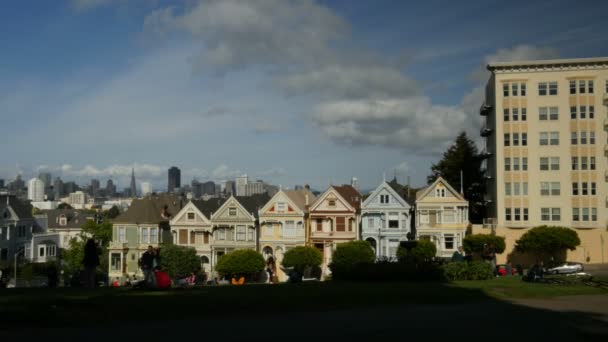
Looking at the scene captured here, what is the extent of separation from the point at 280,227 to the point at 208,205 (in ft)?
38.9

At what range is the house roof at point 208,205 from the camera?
261ft

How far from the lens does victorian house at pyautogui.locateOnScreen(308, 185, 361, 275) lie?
7319 cm

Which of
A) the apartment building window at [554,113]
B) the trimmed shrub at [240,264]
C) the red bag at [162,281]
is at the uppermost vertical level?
the apartment building window at [554,113]

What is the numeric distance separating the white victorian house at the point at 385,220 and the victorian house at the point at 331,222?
1.62 m

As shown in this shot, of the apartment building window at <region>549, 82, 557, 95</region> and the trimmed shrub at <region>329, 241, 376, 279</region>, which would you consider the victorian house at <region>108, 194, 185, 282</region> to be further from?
the apartment building window at <region>549, 82, 557, 95</region>

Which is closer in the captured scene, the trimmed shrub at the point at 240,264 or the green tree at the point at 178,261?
the trimmed shrub at the point at 240,264

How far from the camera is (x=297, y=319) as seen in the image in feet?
59.6

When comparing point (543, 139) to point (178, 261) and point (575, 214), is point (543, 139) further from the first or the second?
point (178, 261)

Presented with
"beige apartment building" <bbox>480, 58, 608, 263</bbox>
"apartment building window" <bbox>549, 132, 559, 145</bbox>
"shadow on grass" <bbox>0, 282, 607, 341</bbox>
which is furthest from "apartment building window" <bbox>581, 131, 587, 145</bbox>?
"shadow on grass" <bbox>0, 282, 607, 341</bbox>

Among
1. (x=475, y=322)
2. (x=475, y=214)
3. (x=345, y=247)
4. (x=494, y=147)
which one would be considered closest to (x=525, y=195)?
(x=494, y=147)

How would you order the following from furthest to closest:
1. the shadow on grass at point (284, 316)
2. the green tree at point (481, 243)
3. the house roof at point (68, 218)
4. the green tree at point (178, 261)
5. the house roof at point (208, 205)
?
the house roof at point (68, 218) < the house roof at point (208, 205) < the green tree at point (178, 261) < the green tree at point (481, 243) < the shadow on grass at point (284, 316)

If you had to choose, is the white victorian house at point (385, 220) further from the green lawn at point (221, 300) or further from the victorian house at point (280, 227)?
the green lawn at point (221, 300)

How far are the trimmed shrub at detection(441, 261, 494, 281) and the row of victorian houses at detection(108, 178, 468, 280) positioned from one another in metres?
38.5

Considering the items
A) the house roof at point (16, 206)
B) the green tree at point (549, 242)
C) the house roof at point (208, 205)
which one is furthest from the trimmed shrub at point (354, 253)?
the house roof at point (16, 206)
